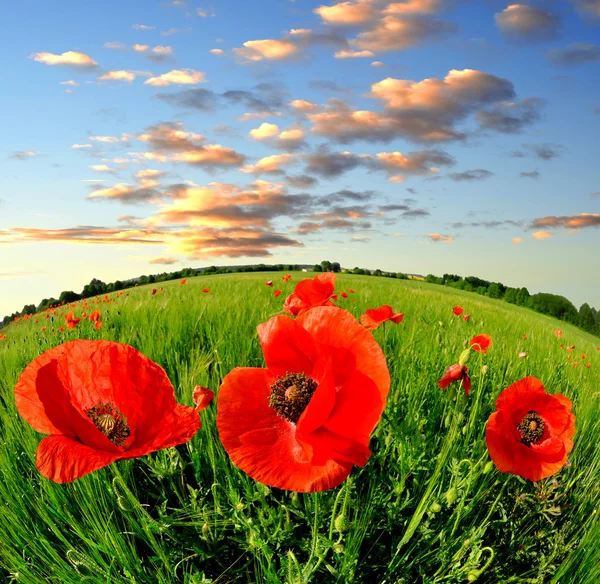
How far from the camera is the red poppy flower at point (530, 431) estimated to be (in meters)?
1.37

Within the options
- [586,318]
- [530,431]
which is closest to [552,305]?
[586,318]

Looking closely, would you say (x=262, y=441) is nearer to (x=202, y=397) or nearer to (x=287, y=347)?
(x=287, y=347)

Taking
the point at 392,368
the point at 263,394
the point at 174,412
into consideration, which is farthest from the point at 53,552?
the point at 392,368

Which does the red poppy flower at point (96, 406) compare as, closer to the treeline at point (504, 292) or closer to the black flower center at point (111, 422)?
the black flower center at point (111, 422)

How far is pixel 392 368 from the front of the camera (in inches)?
98.5

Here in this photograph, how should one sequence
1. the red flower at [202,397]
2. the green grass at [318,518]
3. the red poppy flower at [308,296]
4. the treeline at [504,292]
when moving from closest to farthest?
the red flower at [202,397] < the green grass at [318,518] < the red poppy flower at [308,296] < the treeline at [504,292]

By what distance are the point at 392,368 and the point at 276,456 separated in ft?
5.17

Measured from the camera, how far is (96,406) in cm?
113

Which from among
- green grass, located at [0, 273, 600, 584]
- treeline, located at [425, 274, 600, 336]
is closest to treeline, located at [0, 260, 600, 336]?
treeline, located at [425, 274, 600, 336]

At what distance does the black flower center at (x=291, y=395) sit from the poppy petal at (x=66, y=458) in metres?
0.35

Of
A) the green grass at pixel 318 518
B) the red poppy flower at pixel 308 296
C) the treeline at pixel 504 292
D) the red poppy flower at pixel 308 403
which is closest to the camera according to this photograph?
the red poppy flower at pixel 308 403

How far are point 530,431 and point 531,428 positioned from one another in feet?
0.04

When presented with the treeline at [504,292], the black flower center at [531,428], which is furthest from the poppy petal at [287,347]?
the treeline at [504,292]

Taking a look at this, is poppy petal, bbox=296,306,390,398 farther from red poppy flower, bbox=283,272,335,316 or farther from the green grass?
red poppy flower, bbox=283,272,335,316
